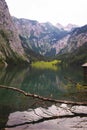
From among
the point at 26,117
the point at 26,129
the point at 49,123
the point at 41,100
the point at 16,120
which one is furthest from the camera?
the point at 26,117

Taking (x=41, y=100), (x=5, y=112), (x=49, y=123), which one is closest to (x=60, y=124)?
(x=49, y=123)

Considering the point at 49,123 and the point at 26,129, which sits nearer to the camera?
the point at 26,129

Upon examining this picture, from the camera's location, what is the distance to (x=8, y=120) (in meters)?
25.1

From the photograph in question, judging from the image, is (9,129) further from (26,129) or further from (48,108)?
(48,108)

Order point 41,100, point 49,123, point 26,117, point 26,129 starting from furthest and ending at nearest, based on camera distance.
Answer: point 26,117, point 49,123, point 26,129, point 41,100

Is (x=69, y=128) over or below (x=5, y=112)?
below

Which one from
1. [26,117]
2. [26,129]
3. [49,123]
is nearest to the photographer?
[26,129]

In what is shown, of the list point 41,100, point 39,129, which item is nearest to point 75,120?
point 39,129

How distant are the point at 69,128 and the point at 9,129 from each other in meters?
4.42

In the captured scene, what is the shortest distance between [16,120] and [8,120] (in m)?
0.75

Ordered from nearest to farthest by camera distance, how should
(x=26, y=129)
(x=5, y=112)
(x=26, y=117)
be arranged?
1. (x=26, y=129)
2. (x=26, y=117)
3. (x=5, y=112)

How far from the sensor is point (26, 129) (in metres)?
20.8

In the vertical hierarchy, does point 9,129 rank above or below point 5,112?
below

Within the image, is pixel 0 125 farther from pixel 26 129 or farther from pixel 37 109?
pixel 37 109
